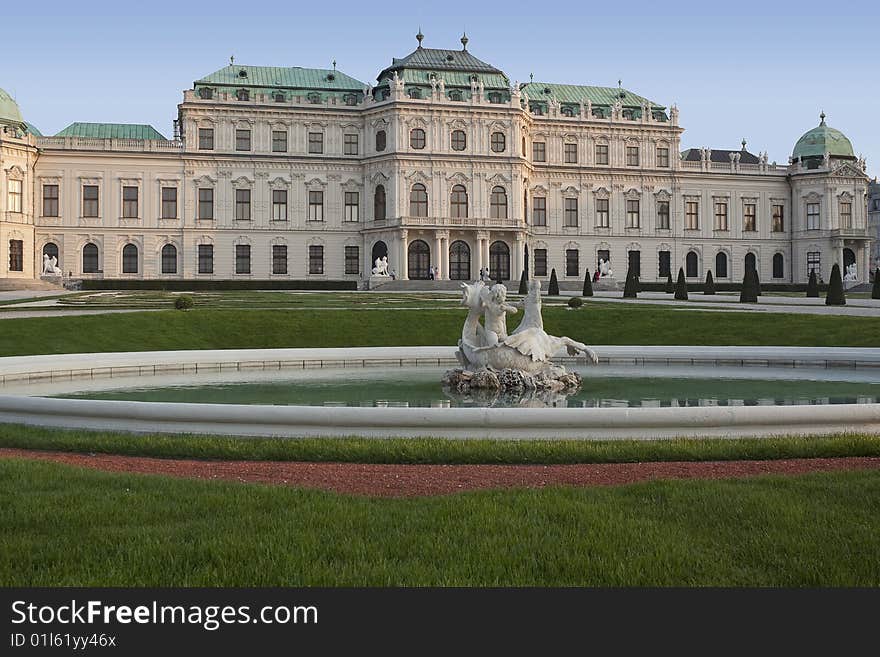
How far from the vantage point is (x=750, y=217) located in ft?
249

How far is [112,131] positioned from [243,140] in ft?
Result: 34.2

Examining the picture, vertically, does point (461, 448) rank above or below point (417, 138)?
below

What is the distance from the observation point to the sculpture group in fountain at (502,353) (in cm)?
1564

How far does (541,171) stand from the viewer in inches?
2813

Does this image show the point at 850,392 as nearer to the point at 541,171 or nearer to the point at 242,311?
the point at 242,311

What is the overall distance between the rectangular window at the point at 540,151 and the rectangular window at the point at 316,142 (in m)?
16.5

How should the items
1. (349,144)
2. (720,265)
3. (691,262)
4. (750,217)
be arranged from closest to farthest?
(349,144) < (691,262) < (720,265) < (750,217)

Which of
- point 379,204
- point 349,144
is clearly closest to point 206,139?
point 349,144

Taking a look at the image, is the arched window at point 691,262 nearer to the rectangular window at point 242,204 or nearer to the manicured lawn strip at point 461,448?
the rectangular window at point 242,204

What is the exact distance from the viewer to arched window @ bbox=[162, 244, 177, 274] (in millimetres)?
65875

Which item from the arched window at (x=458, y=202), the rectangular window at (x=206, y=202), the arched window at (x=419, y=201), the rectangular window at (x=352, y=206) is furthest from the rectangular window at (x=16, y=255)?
the arched window at (x=458, y=202)

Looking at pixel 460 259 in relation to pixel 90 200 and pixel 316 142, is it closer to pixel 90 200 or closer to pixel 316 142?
pixel 316 142

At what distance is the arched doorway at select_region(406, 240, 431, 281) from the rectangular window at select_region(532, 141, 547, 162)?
12.4 metres

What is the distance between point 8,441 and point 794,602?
8732 millimetres
